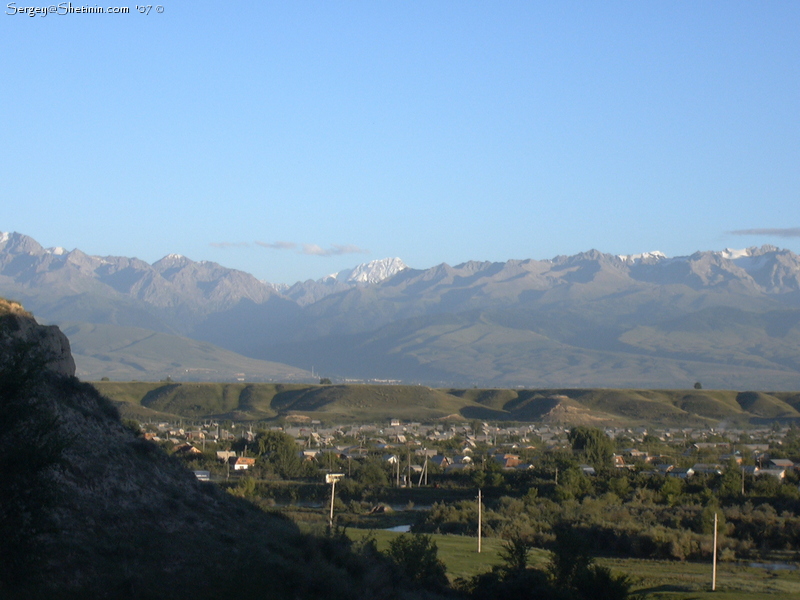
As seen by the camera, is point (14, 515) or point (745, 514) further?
point (745, 514)

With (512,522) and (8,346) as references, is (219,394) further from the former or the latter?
(8,346)

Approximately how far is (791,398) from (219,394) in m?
93.8

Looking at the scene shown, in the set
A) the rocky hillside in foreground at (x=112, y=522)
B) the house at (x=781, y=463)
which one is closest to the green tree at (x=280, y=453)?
the house at (x=781, y=463)

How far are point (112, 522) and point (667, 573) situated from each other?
22.4m

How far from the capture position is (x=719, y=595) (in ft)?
96.3

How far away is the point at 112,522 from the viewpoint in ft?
68.7

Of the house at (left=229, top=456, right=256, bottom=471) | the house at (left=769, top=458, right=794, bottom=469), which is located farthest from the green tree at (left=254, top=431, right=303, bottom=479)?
the house at (left=769, top=458, right=794, bottom=469)

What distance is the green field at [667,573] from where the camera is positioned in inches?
1168

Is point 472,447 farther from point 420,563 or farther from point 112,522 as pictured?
point 112,522

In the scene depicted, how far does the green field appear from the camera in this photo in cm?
2967

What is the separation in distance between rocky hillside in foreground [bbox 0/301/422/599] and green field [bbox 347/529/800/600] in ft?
20.8

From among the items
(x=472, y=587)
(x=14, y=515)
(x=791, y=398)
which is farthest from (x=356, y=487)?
(x=791, y=398)

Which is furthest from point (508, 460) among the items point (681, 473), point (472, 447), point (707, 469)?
point (707, 469)

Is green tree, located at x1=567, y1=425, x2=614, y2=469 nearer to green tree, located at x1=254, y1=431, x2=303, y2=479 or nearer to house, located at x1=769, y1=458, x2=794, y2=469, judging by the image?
house, located at x1=769, y1=458, x2=794, y2=469
